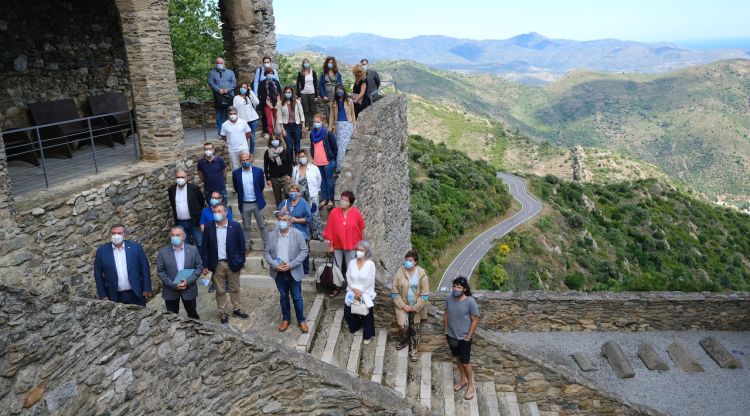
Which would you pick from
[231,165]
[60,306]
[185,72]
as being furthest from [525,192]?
[60,306]

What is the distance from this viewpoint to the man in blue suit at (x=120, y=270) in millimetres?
6539

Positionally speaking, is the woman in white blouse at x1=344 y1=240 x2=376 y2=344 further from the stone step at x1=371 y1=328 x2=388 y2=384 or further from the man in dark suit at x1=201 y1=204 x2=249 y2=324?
the man in dark suit at x1=201 y1=204 x2=249 y2=324

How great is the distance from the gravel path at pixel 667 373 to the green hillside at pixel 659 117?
312 feet

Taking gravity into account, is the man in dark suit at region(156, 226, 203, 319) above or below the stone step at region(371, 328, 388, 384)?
above

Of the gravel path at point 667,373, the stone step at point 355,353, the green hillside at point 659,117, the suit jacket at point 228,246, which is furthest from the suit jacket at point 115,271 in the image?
the green hillside at point 659,117

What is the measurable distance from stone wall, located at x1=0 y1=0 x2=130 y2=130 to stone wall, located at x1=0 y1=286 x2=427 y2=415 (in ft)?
23.1

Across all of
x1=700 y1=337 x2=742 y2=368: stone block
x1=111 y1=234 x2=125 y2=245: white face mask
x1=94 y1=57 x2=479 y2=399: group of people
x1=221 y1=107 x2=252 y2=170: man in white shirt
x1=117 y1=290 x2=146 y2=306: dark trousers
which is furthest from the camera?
x1=700 y1=337 x2=742 y2=368: stone block

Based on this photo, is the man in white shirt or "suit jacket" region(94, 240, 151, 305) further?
the man in white shirt

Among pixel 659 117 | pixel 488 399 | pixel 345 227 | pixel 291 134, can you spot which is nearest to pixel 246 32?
pixel 291 134

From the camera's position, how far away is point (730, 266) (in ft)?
99.9

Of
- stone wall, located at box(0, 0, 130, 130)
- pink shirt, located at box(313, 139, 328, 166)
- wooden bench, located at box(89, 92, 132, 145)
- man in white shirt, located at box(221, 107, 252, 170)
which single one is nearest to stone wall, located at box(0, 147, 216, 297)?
man in white shirt, located at box(221, 107, 252, 170)

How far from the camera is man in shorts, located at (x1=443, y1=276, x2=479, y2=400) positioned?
7.29 metres

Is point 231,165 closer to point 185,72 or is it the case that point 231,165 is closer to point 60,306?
point 60,306

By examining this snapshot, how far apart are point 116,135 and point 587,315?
11383mm
